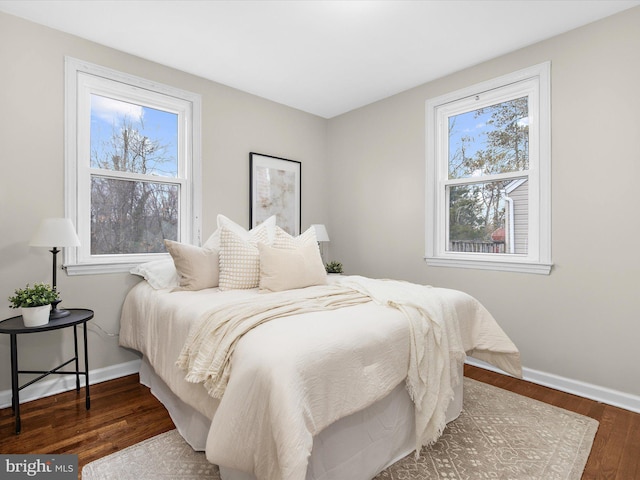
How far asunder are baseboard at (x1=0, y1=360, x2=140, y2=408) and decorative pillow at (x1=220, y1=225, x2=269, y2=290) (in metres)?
1.19

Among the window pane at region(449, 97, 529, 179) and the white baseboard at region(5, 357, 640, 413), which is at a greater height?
the window pane at region(449, 97, 529, 179)

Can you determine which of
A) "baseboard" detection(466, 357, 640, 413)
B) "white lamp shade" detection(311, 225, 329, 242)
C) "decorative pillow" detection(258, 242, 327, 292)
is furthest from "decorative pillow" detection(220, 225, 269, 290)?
"baseboard" detection(466, 357, 640, 413)

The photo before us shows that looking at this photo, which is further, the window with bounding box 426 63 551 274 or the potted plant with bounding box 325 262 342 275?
the potted plant with bounding box 325 262 342 275

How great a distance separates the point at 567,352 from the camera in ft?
8.53

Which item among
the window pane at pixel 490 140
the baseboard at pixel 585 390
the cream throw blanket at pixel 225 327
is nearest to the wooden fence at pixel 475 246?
the window pane at pixel 490 140

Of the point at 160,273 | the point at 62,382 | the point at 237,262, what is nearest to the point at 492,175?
the point at 237,262

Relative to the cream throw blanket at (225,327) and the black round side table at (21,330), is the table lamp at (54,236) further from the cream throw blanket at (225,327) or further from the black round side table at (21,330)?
the cream throw blanket at (225,327)

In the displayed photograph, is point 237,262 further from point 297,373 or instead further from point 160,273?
point 297,373

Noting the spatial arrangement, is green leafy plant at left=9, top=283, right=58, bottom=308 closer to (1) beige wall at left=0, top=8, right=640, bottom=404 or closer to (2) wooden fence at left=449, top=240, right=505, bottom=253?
(1) beige wall at left=0, top=8, right=640, bottom=404

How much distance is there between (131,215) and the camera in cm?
293

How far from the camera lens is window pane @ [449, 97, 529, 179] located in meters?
2.89

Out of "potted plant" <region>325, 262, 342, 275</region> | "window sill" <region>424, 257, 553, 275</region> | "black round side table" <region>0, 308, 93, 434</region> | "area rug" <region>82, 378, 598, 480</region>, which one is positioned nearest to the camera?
"area rug" <region>82, 378, 598, 480</region>

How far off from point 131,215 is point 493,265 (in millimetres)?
3097

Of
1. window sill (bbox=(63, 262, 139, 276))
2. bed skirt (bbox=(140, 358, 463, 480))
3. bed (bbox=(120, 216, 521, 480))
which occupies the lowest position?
bed skirt (bbox=(140, 358, 463, 480))
